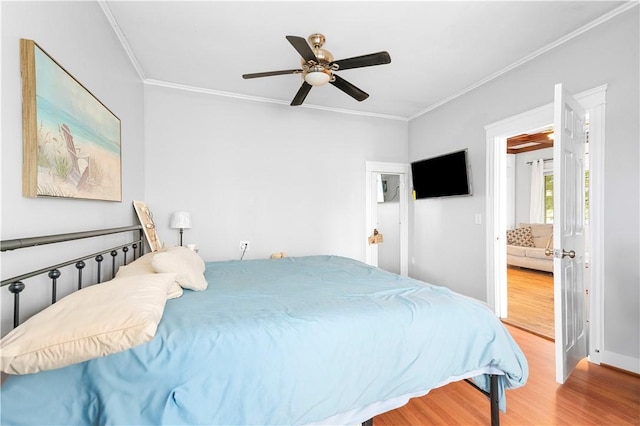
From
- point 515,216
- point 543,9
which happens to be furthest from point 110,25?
point 515,216

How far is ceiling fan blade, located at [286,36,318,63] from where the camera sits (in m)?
1.83

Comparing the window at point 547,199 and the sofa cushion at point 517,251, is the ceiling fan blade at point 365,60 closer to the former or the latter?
the sofa cushion at point 517,251

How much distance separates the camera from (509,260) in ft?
20.2

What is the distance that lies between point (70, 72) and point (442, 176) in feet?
12.7

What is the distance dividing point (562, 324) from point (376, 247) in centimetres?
265

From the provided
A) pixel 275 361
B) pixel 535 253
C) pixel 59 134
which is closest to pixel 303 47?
pixel 59 134

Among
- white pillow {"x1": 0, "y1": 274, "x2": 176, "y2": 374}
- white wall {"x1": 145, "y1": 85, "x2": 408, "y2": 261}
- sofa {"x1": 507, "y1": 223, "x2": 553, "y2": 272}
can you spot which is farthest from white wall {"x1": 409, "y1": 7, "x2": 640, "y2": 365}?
white pillow {"x1": 0, "y1": 274, "x2": 176, "y2": 374}

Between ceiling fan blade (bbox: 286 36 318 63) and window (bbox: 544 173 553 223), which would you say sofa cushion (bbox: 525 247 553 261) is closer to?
window (bbox: 544 173 553 223)

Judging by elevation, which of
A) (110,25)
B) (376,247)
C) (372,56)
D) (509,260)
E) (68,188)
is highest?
(110,25)

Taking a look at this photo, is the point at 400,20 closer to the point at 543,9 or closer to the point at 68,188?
the point at 543,9

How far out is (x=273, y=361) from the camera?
1131 mm

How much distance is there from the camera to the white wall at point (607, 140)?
2.14 metres

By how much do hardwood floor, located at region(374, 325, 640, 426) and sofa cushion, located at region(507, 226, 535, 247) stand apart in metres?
4.75

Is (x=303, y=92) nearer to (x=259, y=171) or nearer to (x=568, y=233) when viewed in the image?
(x=259, y=171)
